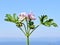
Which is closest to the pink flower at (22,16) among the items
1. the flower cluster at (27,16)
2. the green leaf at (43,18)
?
the flower cluster at (27,16)

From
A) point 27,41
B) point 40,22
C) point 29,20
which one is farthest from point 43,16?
point 27,41

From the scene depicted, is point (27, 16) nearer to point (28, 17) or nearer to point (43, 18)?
point (28, 17)

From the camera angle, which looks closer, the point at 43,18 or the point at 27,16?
the point at 27,16

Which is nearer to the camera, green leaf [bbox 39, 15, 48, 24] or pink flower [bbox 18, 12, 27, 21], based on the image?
pink flower [bbox 18, 12, 27, 21]

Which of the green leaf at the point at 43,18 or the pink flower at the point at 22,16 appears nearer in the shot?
the pink flower at the point at 22,16

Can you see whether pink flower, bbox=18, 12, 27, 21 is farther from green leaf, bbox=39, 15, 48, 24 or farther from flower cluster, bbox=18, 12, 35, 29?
green leaf, bbox=39, 15, 48, 24

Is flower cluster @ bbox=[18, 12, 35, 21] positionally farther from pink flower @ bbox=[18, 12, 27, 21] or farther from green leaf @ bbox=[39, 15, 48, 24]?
green leaf @ bbox=[39, 15, 48, 24]

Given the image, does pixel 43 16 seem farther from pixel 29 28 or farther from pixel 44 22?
pixel 29 28

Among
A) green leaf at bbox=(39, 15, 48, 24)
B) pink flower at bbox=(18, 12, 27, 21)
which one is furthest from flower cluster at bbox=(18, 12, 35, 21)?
green leaf at bbox=(39, 15, 48, 24)

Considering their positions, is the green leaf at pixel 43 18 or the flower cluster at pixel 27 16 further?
the green leaf at pixel 43 18

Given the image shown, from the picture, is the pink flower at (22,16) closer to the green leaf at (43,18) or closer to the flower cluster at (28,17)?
the flower cluster at (28,17)

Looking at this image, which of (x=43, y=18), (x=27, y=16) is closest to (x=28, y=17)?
(x=27, y=16)

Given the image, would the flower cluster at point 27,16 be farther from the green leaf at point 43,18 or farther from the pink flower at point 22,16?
the green leaf at point 43,18

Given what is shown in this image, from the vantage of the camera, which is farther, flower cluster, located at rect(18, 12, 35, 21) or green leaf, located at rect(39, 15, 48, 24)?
green leaf, located at rect(39, 15, 48, 24)
